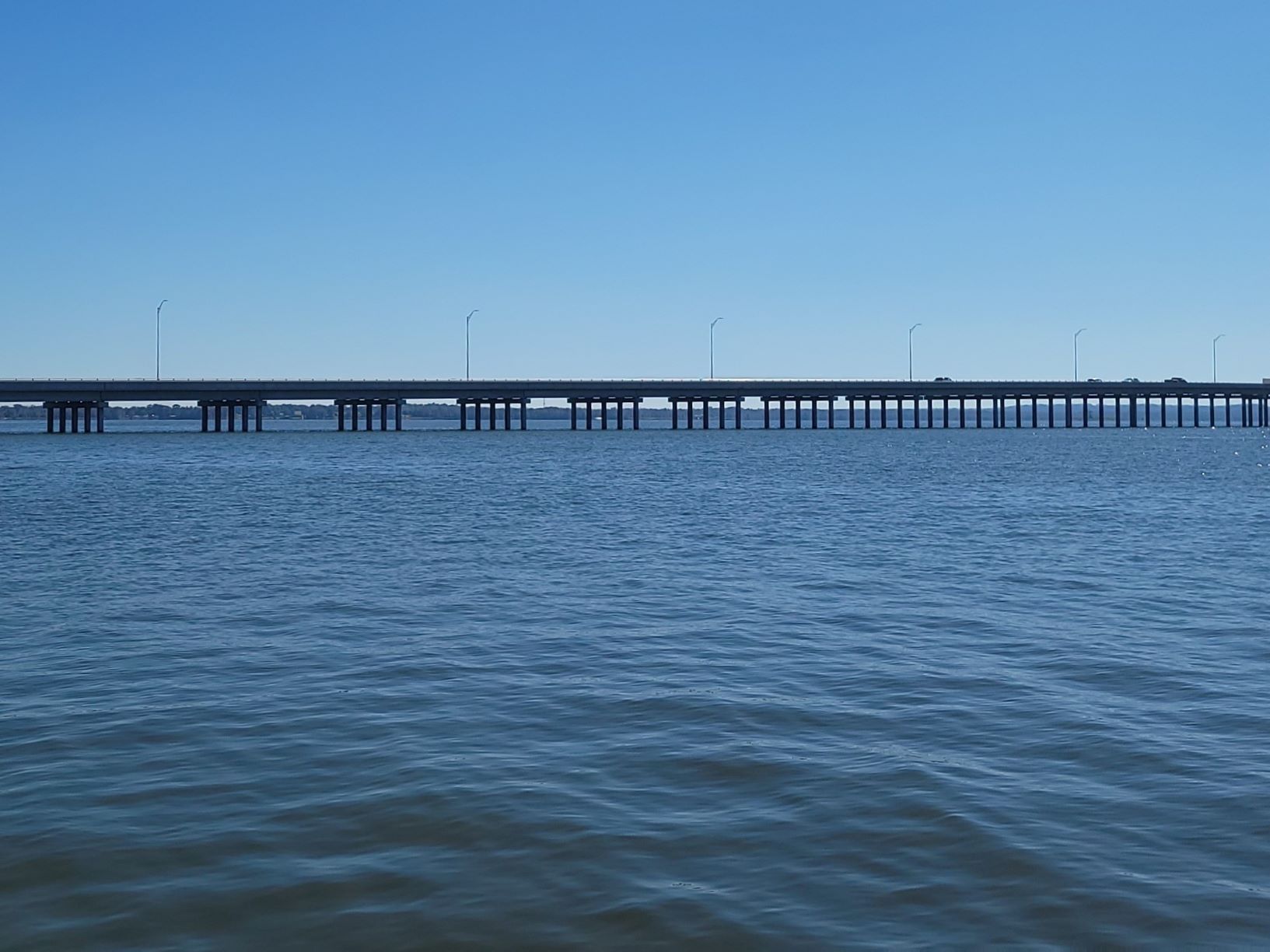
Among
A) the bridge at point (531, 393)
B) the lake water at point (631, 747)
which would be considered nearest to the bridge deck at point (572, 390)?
the bridge at point (531, 393)

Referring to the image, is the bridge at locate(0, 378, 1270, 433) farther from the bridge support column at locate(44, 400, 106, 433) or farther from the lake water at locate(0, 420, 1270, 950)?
the lake water at locate(0, 420, 1270, 950)

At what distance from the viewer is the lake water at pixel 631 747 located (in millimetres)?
7301

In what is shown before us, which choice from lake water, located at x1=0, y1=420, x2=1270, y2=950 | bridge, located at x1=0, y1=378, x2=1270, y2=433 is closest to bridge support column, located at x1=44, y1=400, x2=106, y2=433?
bridge, located at x1=0, y1=378, x2=1270, y2=433

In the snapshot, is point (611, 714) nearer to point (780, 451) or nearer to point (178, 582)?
point (178, 582)

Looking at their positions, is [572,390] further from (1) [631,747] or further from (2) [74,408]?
(1) [631,747]

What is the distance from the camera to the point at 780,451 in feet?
348

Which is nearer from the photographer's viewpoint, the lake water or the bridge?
the lake water

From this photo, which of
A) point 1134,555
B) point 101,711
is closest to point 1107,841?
point 101,711

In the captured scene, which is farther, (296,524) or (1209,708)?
(296,524)

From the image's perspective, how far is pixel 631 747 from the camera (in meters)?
10.9

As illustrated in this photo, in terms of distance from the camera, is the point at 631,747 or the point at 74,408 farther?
the point at 74,408

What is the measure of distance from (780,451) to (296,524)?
7419cm

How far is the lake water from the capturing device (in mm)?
7301

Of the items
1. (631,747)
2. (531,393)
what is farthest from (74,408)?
(631,747)
